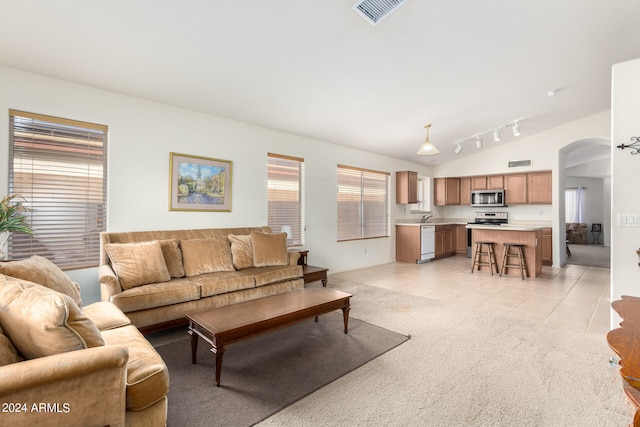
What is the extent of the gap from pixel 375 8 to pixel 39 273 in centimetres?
303

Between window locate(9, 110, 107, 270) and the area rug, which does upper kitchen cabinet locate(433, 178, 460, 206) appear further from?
window locate(9, 110, 107, 270)

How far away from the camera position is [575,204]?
11266 mm

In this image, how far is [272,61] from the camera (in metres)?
3.02

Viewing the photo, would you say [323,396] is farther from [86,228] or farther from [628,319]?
[86,228]

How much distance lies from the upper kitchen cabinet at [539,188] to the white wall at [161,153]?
4832 millimetres

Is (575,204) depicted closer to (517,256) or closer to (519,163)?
(519,163)

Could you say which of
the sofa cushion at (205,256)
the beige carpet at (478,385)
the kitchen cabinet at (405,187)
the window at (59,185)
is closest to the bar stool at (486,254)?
the kitchen cabinet at (405,187)

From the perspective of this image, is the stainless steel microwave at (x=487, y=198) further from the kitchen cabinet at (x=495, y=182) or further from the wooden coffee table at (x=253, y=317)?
the wooden coffee table at (x=253, y=317)

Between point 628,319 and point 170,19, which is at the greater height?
point 170,19

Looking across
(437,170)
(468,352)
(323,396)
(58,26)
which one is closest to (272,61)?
(58,26)

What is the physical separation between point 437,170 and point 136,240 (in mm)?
7506

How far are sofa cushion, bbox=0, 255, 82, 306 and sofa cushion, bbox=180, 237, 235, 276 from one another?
1269mm

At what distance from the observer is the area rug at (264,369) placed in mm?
1822

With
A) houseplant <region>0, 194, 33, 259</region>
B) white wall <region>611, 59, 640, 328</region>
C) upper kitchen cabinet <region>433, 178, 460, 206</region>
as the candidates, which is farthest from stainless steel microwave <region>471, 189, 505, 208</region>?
houseplant <region>0, 194, 33, 259</region>
